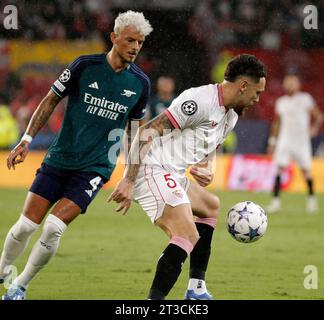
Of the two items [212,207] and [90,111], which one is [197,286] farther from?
[90,111]

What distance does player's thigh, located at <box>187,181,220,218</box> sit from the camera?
23.3 ft

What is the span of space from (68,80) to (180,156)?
1.05 meters

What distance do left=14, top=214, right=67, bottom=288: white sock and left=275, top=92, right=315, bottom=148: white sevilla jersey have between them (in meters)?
8.82

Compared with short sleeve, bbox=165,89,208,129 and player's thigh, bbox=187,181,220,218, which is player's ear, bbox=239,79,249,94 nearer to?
short sleeve, bbox=165,89,208,129

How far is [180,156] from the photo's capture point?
6.82m

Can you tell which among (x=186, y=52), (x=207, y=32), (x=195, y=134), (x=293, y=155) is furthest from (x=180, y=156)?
(x=207, y=32)

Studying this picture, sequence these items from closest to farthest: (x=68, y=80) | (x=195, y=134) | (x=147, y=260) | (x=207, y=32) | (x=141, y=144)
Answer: (x=141, y=144)
(x=195, y=134)
(x=68, y=80)
(x=147, y=260)
(x=207, y=32)

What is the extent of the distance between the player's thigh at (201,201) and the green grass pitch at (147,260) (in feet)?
2.23

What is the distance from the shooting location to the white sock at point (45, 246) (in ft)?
22.2

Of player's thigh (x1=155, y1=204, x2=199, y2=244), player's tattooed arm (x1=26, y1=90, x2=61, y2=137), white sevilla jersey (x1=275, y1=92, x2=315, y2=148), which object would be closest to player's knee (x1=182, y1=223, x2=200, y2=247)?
player's thigh (x1=155, y1=204, x2=199, y2=244)

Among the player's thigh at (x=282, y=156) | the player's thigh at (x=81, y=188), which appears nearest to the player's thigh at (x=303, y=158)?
the player's thigh at (x=282, y=156)

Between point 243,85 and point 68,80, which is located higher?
point 68,80

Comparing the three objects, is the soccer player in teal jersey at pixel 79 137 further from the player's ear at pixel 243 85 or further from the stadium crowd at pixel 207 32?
the stadium crowd at pixel 207 32

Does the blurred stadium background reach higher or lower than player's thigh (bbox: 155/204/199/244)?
higher
